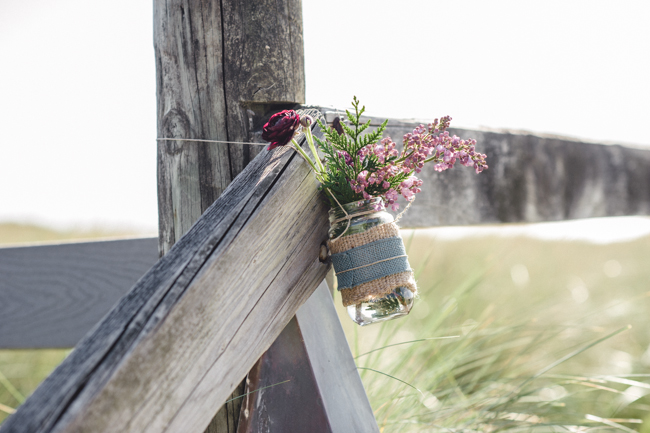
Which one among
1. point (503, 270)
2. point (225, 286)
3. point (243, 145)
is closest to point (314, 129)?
point (243, 145)

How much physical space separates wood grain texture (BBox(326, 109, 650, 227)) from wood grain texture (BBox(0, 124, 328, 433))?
1.32 feet

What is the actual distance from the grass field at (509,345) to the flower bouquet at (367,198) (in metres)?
0.20

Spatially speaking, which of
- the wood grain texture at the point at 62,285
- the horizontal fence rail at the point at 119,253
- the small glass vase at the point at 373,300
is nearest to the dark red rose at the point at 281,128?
the small glass vase at the point at 373,300

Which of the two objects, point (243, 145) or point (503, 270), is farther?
point (503, 270)

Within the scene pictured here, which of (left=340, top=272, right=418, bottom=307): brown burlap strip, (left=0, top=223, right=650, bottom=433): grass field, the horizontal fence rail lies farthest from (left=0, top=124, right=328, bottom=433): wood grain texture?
the horizontal fence rail

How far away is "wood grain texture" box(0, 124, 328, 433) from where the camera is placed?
1.73 feet

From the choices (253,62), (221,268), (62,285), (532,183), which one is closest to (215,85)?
(253,62)

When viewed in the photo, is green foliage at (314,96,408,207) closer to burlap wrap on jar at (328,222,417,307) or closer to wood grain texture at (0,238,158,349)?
burlap wrap on jar at (328,222,417,307)

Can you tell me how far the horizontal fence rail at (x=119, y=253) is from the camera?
1.39 meters

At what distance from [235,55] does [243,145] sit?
215 millimetres

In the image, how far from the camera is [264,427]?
0.89 meters

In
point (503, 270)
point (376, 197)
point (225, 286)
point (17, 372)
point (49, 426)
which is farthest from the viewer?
point (503, 270)

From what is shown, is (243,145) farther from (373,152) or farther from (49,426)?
(49,426)

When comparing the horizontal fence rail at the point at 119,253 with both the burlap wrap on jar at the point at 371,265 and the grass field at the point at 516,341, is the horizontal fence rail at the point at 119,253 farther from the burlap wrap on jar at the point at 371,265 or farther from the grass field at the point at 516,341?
the burlap wrap on jar at the point at 371,265
